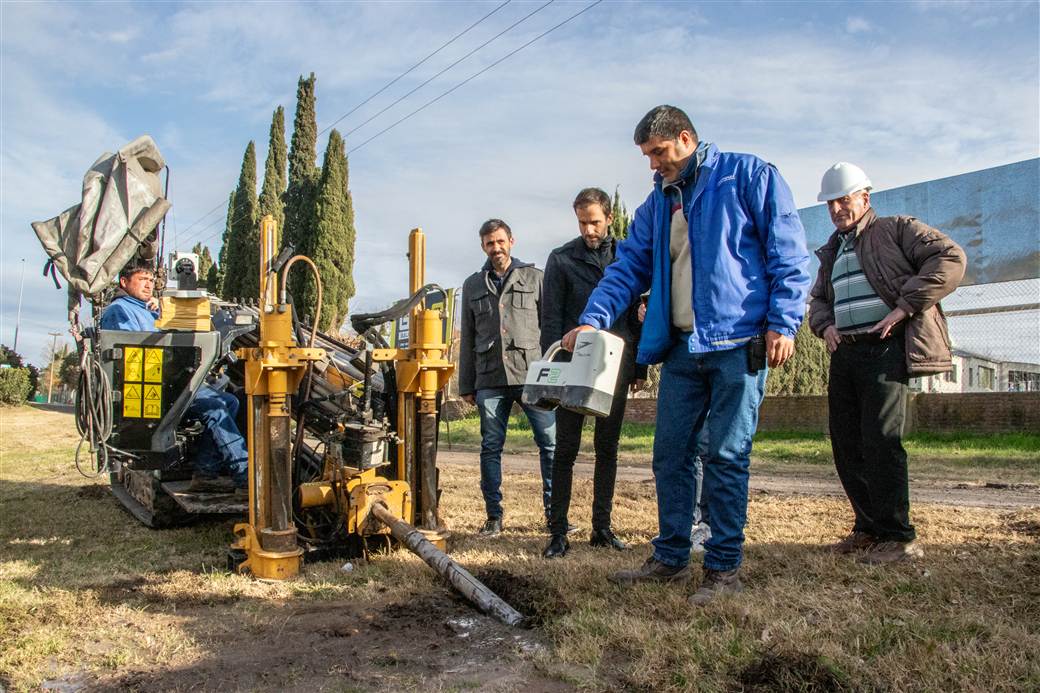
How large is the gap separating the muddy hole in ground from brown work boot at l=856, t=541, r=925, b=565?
143cm

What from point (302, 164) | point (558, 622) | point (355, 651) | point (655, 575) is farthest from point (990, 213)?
point (302, 164)

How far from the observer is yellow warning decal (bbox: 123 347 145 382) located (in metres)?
4.55

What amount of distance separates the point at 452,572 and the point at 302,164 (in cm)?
2808

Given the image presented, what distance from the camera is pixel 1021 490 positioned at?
6.67m

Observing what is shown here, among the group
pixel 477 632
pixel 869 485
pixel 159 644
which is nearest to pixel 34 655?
pixel 159 644

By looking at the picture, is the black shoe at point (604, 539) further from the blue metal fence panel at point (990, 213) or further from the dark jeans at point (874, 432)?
the blue metal fence panel at point (990, 213)

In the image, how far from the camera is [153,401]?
15.2 feet

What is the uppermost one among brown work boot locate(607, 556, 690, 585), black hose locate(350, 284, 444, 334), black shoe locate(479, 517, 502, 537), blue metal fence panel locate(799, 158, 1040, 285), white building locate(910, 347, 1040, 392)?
blue metal fence panel locate(799, 158, 1040, 285)

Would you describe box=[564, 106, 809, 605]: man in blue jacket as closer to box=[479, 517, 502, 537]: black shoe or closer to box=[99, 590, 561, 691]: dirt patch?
box=[99, 590, 561, 691]: dirt patch

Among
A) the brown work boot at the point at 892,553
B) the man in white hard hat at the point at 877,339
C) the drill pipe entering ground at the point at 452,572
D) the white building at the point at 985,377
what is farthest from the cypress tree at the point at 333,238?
the brown work boot at the point at 892,553

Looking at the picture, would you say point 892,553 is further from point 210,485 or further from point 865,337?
point 210,485

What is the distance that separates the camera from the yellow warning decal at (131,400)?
179 inches

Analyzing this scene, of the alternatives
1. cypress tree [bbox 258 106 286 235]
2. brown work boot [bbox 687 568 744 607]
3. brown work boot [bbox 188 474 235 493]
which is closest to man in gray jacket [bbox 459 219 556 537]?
brown work boot [bbox 188 474 235 493]

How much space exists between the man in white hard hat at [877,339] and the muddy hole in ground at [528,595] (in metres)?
1.46
